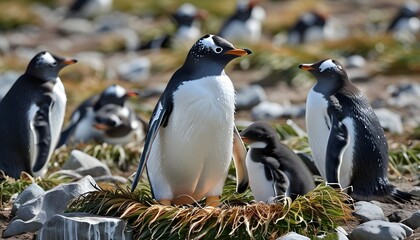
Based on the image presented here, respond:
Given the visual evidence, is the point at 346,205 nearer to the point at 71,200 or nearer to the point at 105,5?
the point at 71,200

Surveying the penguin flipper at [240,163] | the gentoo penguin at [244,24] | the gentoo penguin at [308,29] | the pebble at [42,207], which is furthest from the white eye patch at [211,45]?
the gentoo penguin at [308,29]

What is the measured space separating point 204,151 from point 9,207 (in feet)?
4.76

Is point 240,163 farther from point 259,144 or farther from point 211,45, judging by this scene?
point 211,45

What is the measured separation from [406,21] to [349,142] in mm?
11290

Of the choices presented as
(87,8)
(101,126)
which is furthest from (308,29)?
(101,126)

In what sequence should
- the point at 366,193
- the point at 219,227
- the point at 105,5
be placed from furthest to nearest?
the point at 105,5 → the point at 366,193 → the point at 219,227

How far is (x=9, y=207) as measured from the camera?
654 cm

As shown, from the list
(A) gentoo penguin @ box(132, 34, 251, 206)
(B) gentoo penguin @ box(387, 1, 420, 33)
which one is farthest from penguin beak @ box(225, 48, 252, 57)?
(B) gentoo penguin @ box(387, 1, 420, 33)

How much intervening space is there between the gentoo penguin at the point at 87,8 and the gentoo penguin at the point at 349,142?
16.3 meters

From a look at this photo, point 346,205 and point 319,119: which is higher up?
point 319,119

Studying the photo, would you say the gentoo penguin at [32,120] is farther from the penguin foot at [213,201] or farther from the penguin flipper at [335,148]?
the penguin flipper at [335,148]

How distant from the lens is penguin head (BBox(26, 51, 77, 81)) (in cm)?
761

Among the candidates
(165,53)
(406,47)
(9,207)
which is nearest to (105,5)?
(165,53)

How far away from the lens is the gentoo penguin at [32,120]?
729 centimetres
